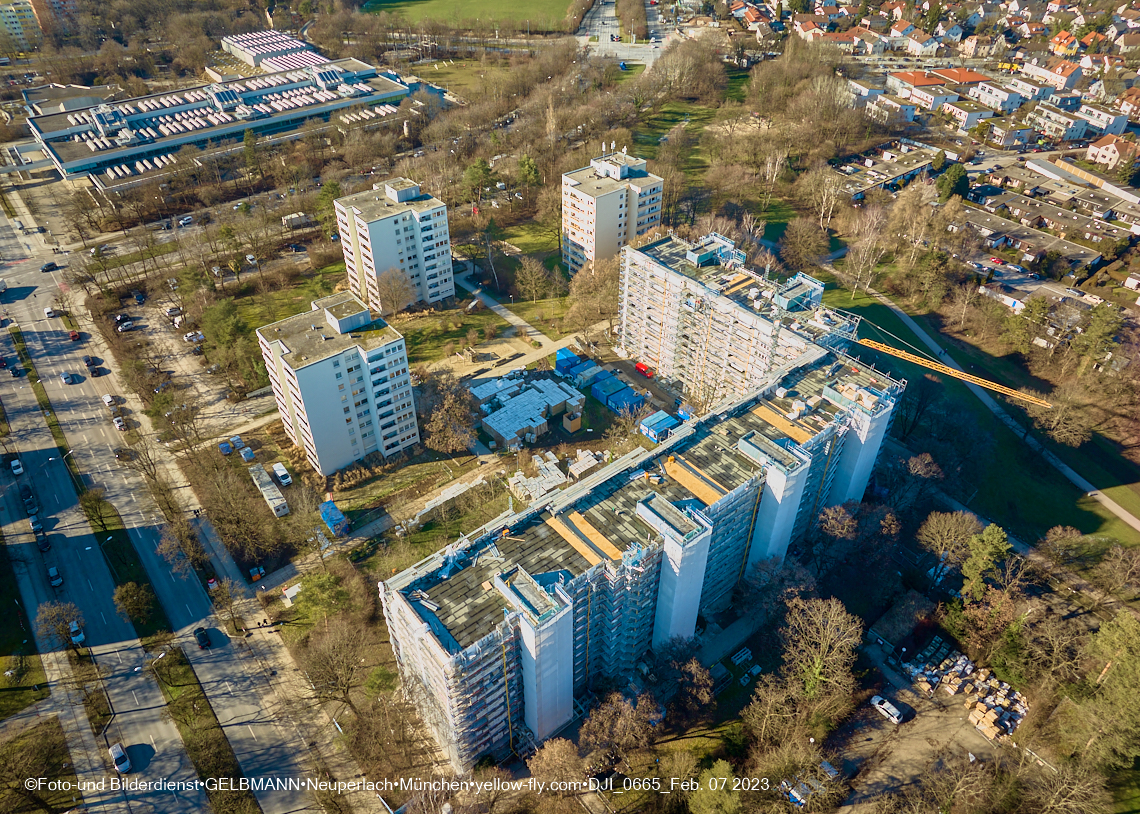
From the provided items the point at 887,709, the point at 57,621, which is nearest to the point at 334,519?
the point at 57,621

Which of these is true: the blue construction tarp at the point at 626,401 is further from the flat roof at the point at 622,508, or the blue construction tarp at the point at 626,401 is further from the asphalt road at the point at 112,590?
the asphalt road at the point at 112,590

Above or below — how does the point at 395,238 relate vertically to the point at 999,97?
below

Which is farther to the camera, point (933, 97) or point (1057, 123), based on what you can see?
point (933, 97)

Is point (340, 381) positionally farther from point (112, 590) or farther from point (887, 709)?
point (887, 709)

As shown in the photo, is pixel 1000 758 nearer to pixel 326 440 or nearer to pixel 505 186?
pixel 326 440

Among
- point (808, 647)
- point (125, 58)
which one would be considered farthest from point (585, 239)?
point (125, 58)

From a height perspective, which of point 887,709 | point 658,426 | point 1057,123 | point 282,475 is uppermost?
point 1057,123
